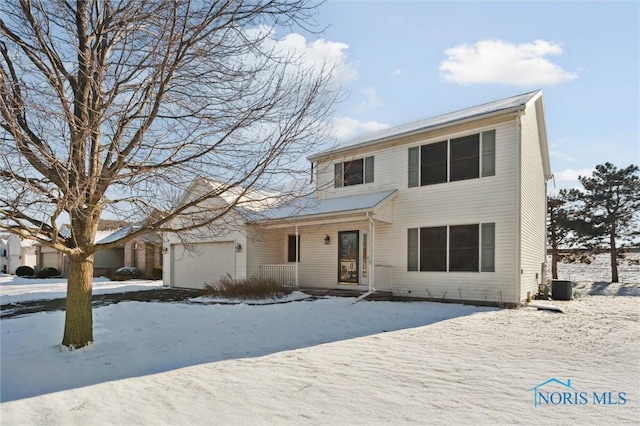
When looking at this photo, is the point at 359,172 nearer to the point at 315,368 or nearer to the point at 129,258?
the point at 315,368

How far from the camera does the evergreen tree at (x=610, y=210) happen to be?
24016mm

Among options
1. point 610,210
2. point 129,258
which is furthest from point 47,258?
point 610,210

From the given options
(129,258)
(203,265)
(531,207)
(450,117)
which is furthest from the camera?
(129,258)

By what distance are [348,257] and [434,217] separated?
3539 millimetres

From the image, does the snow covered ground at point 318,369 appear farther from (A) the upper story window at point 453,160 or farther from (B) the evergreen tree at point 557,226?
(B) the evergreen tree at point 557,226

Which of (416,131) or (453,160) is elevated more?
(416,131)

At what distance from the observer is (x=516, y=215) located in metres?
10.8

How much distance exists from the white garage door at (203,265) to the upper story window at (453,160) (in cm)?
811

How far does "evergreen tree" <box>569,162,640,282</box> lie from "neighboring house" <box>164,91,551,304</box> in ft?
36.9

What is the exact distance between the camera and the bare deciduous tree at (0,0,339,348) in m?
5.06

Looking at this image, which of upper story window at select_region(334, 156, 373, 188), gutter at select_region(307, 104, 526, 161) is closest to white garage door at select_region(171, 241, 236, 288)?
upper story window at select_region(334, 156, 373, 188)

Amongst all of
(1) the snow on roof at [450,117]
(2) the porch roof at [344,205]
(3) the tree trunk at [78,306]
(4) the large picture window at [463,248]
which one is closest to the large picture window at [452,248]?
(4) the large picture window at [463,248]

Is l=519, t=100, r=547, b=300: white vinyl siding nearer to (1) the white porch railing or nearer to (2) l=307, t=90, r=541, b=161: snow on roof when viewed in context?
(2) l=307, t=90, r=541, b=161: snow on roof

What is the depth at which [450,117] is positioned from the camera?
44.6 feet
